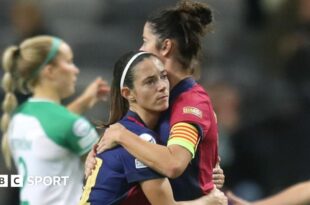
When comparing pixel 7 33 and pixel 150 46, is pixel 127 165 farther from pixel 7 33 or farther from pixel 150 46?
pixel 7 33

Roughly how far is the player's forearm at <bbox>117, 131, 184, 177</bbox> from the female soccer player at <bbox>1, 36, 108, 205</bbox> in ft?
4.99

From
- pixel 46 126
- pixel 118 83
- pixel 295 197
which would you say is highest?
pixel 118 83

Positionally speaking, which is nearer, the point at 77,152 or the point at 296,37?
the point at 77,152

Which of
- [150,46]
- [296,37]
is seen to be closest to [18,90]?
[150,46]

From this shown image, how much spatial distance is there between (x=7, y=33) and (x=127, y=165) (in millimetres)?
4072

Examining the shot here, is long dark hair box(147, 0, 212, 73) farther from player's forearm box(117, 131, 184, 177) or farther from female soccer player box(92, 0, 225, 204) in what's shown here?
player's forearm box(117, 131, 184, 177)

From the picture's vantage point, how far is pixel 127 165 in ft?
13.9

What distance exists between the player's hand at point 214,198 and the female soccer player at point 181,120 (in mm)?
26

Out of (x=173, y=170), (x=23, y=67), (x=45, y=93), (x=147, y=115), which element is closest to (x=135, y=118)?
(x=147, y=115)

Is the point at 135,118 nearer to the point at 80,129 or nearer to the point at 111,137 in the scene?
the point at 111,137

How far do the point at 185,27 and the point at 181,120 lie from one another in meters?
0.42

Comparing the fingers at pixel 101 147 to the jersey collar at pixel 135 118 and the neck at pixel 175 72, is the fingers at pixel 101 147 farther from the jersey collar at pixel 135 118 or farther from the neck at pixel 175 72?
the neck at pixel 175 72

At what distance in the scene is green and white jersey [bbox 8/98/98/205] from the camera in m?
5.72

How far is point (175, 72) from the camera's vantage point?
450 centimetres
